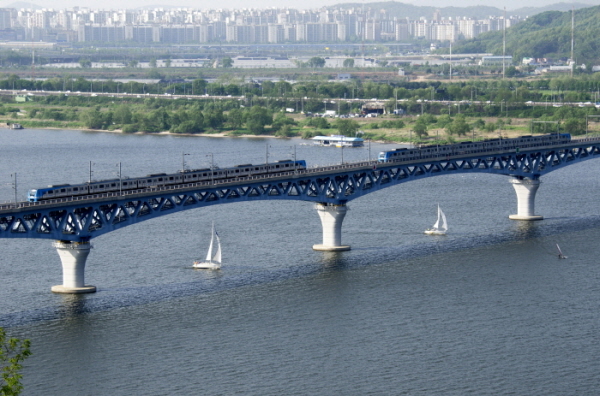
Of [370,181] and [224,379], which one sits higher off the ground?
[370,181]

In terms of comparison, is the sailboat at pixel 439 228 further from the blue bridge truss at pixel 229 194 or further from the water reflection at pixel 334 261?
the water reflection at pixel 334 261

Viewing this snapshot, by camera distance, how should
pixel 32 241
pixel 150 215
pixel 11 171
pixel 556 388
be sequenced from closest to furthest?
pixel 556 388 → pixel 150 215 → pixel 32 241 → pixel 11 171

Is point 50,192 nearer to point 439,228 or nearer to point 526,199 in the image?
point 439,228

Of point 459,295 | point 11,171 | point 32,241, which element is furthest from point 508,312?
point 11,171

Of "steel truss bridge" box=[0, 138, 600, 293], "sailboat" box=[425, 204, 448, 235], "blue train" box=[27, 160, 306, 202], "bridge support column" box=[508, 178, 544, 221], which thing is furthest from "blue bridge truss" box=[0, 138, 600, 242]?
"sailboat" box=[425, 204, 448, 235]

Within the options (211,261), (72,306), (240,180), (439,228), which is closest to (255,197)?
(240,180)

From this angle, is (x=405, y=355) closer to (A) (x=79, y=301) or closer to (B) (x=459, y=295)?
(B) (x=459, y=295)

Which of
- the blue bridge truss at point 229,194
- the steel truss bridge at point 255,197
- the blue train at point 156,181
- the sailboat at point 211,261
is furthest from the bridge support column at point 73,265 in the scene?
the sailboat at point 211,261

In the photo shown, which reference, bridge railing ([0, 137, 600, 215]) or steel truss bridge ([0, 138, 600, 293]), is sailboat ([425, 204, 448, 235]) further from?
bridge railing ([0, 137, 600, 215])
